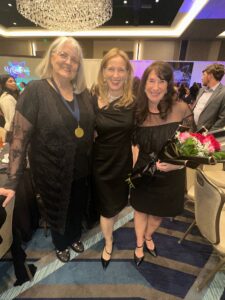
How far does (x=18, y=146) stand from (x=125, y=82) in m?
0.87

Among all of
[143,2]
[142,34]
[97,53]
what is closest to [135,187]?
[143,2]

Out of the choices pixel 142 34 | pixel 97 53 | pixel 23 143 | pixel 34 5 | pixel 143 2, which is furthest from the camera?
pixel 97 53

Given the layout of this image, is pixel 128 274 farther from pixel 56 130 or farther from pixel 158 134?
pixel 56 130

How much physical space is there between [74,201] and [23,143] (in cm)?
65

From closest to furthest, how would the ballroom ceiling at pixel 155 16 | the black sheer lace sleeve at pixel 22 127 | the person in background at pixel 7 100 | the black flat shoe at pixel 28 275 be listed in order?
the black sheer lace sleeve at pixel 22 127 < the black flat shoe at pixel 28 275 < the person in background at pixel 7 100 < the ballroom ceiling at pixel 155 16

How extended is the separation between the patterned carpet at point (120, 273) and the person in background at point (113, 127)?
58 centimetres

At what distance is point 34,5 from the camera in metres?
3.22

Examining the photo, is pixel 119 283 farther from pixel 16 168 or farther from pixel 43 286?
pixel 16 168

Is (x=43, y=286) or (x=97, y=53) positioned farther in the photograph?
(x=97, y=53)

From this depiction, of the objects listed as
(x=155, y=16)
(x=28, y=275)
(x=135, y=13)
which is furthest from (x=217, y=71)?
(x=155, y=16)

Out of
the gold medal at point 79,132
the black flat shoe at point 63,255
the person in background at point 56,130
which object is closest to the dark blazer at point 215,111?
the person in background at point 56,130

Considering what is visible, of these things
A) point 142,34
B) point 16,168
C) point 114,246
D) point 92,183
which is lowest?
point 114,246

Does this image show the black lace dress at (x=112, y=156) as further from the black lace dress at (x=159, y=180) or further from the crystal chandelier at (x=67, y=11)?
the crystal chandelier at (x=67, y=11)

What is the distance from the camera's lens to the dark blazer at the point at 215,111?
2.88 m
